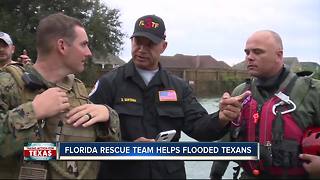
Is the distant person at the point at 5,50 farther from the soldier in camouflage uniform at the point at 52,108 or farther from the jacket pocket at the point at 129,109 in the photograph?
the soldier in camouflage uniform at the point at 52,108

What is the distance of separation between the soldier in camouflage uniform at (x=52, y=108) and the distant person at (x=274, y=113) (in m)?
0.91

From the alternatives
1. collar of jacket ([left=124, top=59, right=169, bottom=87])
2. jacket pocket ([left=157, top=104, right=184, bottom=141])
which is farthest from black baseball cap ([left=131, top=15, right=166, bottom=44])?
jacket pocket ([left=157, top=104, right=184, bottom=141])

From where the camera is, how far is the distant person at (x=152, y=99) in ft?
8.73

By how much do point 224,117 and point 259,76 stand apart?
2.08 feet

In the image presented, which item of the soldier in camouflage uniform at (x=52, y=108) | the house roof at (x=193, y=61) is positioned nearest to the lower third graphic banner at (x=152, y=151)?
the soldier in camouflage uniform at (x=52, y=108)

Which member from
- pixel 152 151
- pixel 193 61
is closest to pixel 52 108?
pixel 152 151

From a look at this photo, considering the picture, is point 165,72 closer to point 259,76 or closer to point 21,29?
point 259,76

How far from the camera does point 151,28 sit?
2.87 metres

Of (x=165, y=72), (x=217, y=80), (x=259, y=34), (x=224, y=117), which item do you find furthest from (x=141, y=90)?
(x=217, y=80)

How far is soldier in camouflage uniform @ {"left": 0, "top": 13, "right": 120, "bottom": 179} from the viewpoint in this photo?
1851mm

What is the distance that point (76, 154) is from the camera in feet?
6.18

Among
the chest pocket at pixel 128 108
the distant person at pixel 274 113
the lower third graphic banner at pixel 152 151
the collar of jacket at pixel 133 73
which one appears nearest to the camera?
the lower third graphic banner at pixel 152 151

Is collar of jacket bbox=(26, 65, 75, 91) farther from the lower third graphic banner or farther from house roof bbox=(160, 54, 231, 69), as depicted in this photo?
house roof bbox=(160, 54, 231, 69)

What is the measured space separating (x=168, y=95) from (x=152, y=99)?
0.36 feet
